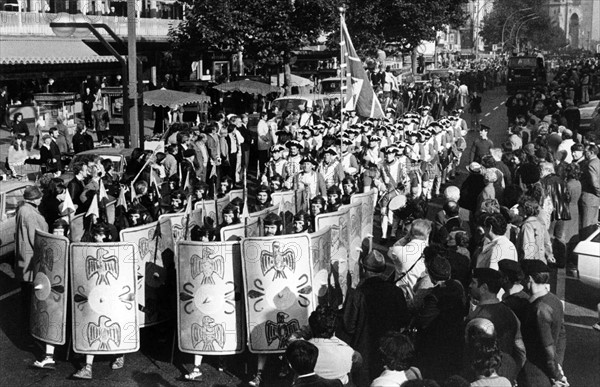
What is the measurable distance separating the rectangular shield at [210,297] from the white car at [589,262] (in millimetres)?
4272

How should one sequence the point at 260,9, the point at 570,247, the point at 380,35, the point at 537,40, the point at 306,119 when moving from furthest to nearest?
the point at 537,40, the point at 380,35, the point at 260,9, the point at 306,119, the point at 570,247

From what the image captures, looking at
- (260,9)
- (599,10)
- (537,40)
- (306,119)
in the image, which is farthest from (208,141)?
(599,10)

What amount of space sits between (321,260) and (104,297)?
2101 millimetres

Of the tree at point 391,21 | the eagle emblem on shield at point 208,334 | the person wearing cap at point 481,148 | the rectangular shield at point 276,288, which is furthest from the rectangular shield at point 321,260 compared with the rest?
the tree at point 391,21

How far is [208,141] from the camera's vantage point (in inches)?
779

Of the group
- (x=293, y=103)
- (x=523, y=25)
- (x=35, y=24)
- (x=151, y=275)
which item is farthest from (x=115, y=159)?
(x=523, y=25)

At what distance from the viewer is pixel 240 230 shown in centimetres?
1002

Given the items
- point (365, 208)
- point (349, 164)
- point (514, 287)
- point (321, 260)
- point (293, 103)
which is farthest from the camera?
point (293, 103)

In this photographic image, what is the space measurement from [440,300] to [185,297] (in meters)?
2.67

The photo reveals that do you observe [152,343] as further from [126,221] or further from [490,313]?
[490,313]

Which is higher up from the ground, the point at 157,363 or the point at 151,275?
the point at 151,275

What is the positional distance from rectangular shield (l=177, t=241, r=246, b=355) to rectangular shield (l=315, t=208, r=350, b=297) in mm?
1534

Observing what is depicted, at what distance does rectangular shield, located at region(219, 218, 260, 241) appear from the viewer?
977cm

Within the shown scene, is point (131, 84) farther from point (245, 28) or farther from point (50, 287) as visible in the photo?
point (245, 28)
